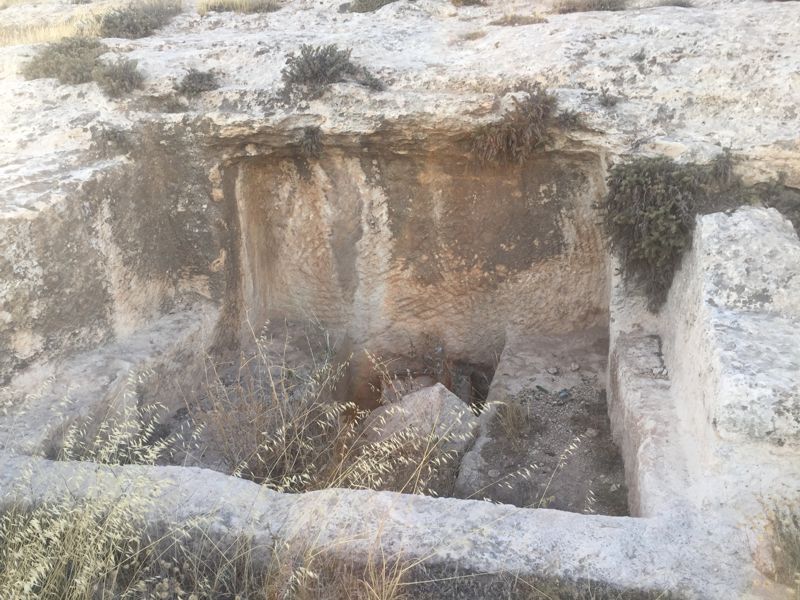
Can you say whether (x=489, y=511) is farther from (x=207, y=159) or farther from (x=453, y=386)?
(x=207, y=159)

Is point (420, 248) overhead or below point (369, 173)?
below

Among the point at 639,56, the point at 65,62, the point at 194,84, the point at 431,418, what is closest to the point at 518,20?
the point at 639,56

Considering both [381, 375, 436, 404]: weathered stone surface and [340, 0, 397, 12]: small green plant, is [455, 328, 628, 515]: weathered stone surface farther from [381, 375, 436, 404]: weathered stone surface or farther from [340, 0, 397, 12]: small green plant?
[340, 0, 397, 12]: small green plant

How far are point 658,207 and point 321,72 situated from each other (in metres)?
2.60

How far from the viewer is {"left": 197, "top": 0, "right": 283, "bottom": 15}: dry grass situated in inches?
283

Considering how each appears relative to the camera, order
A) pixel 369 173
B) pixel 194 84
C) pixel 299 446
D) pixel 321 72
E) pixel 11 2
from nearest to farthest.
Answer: pixel 299 446
pixel 321 72
pixel 194 84
pixel 369 173
pixel 11 2

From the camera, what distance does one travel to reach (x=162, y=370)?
4.55 metres

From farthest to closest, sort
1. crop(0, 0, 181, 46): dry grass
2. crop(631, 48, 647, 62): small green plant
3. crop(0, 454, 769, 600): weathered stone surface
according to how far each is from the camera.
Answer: crop(0, 0, 181, 46): dry grass < crop(631, 48, 647, 62): small green plant < crop(0, 454, 769, 600): weathered stone surface

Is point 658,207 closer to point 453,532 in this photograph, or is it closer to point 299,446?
point 453,532

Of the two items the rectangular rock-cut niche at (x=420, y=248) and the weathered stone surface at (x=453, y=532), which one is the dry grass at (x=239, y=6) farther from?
the weathered stone surface at (x=453, y=532)

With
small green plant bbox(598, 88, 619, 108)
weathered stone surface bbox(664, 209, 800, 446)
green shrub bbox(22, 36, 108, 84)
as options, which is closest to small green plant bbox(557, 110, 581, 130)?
small green plant bbox(598, 88, 619, 108)

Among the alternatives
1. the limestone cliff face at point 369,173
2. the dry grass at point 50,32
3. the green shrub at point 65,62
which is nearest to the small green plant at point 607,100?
the limestone cliff face at point 369,173

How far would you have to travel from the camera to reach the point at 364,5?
22.5 feet

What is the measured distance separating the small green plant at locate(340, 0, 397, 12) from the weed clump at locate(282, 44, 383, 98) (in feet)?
6.85
